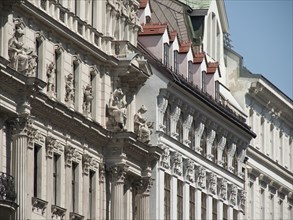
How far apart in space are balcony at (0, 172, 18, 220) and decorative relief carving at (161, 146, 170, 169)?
20.7 meters

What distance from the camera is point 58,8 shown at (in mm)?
92188

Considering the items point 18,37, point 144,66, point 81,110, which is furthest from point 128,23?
point 18,37

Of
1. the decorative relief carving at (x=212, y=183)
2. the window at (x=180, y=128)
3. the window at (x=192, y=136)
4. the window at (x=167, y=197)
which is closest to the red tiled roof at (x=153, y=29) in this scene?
the window at (x=180, y=128)

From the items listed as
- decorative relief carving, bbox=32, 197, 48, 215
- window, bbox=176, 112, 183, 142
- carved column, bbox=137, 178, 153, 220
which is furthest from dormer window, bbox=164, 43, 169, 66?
decorative relief carving, bbox=32, 197, 48, 215

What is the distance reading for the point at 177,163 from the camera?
10756cm

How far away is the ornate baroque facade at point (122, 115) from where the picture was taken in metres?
86.7

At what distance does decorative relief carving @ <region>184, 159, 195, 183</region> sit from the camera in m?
109

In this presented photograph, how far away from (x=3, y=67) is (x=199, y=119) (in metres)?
29.6

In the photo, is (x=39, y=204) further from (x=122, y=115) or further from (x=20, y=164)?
(x=122, y=115)

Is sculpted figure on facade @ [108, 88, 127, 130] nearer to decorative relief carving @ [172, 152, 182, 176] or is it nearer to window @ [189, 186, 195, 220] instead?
decorative relief carving @ [172, 152, 182, 176]

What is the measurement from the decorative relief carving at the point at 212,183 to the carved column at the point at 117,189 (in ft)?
51.3

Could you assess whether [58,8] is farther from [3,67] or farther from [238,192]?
[238,192]

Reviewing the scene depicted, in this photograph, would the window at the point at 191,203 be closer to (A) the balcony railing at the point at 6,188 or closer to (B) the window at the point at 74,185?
(B) the window at the point at 74,185

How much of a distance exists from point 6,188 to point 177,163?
24.3 metres
